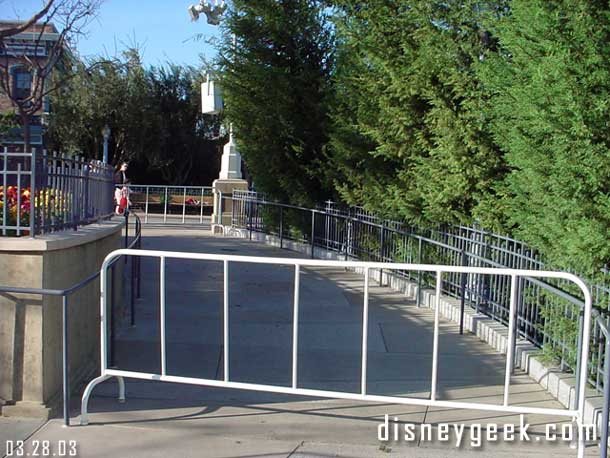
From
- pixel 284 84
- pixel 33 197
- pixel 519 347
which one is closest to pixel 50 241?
pixel 33 197

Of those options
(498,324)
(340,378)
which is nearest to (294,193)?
(498,324)

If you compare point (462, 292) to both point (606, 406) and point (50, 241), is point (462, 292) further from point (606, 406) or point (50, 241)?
point (50, 241)

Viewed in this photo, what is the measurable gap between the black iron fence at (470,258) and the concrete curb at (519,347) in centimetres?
10

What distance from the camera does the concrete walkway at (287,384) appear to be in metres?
4.94

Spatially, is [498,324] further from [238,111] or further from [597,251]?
[238,111]

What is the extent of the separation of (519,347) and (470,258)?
185 centimetres

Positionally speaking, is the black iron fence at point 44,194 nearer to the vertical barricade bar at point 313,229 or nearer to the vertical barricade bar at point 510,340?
the vertical barricade bar at point 510,340

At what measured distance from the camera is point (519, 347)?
279 inches

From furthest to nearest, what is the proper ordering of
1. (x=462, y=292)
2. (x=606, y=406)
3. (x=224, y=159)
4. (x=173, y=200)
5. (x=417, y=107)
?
(x=173, y=200), (x=224, y=159), (x=417, y=107), (x=462, y=292), (x=606, y=406)

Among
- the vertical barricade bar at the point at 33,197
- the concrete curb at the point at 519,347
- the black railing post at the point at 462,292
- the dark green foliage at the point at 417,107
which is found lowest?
the concrete curb at the point at 519,347

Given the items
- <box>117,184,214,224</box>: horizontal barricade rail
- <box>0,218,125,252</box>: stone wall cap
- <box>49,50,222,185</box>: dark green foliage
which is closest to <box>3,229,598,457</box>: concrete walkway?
<box>0,218,125,252</box>: stone wall cap

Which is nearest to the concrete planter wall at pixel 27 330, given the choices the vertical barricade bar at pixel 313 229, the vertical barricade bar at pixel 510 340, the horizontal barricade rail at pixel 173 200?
the vertical barricade bar at pixel 510 340

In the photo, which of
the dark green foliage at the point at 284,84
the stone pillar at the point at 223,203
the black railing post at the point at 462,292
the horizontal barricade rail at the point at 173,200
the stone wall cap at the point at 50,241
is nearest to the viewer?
the stone wall cap at the point at 50,241

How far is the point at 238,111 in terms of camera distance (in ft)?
54.1
